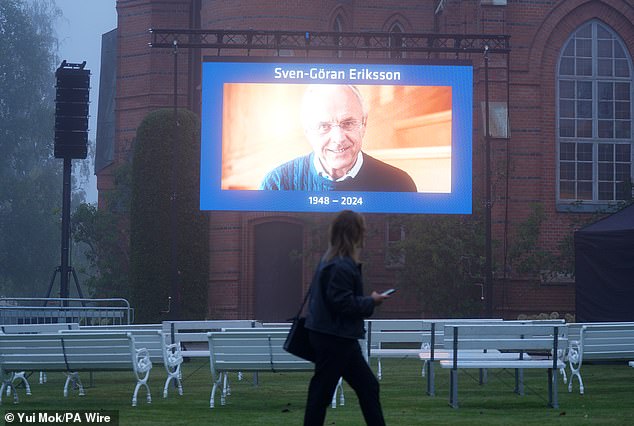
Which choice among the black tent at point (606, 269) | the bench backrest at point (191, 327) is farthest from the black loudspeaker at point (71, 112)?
the black tent at point (606, 269)

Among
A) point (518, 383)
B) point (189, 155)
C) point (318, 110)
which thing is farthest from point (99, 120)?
point (518, 383)

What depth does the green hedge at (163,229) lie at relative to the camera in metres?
25.5

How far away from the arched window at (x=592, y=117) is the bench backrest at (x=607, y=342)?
17307mm

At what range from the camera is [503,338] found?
1302cm

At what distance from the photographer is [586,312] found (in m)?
23.4

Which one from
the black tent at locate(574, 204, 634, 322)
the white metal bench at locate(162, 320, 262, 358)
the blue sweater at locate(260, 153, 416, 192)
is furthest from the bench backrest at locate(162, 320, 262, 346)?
Result: the black tent at locate(574, 204, 634, 322)

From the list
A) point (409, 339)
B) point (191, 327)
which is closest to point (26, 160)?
point (191, 327)

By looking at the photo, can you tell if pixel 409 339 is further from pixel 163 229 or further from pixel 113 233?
pixel 113 233

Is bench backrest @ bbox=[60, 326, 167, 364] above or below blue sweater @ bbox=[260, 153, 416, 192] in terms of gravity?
below

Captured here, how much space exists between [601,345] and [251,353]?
5.14 metres

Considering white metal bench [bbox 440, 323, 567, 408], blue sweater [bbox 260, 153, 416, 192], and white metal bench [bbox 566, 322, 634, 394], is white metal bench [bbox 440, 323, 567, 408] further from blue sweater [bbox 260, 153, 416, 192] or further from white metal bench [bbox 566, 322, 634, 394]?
blue sweater [bbox 260, 153, 416, 192]

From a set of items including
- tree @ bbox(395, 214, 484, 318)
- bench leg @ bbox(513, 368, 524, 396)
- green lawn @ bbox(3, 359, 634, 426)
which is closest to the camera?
green lawn @ bbox(3, 359, 634, 426)

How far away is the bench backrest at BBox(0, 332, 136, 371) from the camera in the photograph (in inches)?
490

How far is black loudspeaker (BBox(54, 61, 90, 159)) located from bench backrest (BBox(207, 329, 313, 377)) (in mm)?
12436
